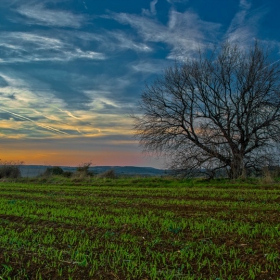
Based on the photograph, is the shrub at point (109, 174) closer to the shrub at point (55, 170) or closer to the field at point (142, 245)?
the shrub at point (55, 170)

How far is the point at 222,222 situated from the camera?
10203 millimetres

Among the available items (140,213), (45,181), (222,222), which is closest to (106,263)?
(222,222)

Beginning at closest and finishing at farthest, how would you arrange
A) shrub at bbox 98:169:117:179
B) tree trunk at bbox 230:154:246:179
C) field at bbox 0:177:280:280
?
field at bbox 0:177:280:280 < tree trunk at bbox 230:154:246:179 < shrub at bbox 98:169:117:179

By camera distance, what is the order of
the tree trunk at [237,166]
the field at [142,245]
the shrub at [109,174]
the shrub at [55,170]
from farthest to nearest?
1. the shrub at [55,170]
2. the shrub at [109,174]
3. the tree trunk at [237,166]
4. the field at [142,245]

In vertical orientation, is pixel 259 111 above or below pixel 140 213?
above

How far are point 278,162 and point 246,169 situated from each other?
292cm

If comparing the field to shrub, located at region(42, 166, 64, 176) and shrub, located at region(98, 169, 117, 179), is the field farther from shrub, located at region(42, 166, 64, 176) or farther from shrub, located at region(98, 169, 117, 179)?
shrub, located at region(42, 166, 64, 176)

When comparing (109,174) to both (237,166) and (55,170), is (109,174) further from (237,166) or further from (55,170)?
(237,166)

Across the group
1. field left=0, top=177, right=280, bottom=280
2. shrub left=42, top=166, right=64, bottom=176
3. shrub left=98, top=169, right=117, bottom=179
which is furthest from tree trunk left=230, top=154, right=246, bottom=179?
shrub left=42, top=166, right=64, bottom=176

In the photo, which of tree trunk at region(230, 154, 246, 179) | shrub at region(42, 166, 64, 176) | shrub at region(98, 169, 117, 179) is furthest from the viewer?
shrub at region(42, 166, 64, 176)

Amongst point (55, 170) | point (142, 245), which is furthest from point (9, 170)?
point (142, 245)

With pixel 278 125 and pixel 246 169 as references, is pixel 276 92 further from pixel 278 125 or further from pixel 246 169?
pixel 246 169

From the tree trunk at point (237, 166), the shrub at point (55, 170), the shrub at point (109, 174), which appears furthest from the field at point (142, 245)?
the shrub at point (55, 170)

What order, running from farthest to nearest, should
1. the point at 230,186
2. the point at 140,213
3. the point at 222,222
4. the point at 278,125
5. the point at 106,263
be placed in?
the point at 278,125 < the point at 230,186 < the point at 140,213 < the point at 222,222 < the point at 106,263
